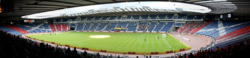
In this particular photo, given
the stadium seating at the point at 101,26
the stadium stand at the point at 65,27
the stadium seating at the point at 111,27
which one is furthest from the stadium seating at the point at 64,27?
the stadium seating at the point at 111,27

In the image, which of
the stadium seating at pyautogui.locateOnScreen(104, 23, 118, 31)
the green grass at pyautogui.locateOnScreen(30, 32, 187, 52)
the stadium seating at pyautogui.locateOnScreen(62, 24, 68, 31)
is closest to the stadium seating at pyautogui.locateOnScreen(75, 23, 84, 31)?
the stadium seating at pyautogui.locateOnScreen(62, 24, 68, 31)

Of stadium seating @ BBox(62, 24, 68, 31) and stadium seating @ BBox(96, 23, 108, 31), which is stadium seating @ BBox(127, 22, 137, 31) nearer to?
stadium seating @ BBox(96, 23, 108, 31)

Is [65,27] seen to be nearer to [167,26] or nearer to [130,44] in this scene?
[167,26]

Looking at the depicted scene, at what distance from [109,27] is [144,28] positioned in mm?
19494

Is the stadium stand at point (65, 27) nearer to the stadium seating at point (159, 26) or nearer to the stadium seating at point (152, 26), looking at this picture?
the stadium seating at point (152, 26)

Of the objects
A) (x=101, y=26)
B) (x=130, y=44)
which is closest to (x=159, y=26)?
(x=101, y=26)

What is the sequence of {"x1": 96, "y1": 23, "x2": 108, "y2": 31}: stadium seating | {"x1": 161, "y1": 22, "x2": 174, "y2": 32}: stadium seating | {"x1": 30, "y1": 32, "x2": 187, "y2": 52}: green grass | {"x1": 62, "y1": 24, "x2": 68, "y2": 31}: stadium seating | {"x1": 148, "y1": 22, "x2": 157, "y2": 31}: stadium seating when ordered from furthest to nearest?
{"x1": 62, "y1": 24, "x2": 68, "y2": 31}: stadium seating, {"x1": 96, "y1": 23, "x2": 108, "y2": 31}: stadium seating, {"x1": 148, "y1": 22, "x2": 157, "y2": 31}: stadium seating, {"x1": 161, "y1": 22, "x2": 174, "y2": 32}: stadium seating, {"x1": 30, "y1": 32, "x2": 187, "y2": 52}: green grass

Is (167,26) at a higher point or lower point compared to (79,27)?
higher

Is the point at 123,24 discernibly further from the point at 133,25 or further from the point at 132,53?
the point at 132,53

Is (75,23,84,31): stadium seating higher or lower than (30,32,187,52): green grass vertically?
lower

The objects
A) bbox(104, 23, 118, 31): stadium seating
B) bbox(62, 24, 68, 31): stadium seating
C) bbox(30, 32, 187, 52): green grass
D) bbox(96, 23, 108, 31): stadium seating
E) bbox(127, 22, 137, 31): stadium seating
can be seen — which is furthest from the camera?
bbox(62, 24, 68, 31): stadium seating

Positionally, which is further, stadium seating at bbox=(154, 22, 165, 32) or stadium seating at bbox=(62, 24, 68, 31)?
stadium seating at bbox=(62, 24, 68, 31)

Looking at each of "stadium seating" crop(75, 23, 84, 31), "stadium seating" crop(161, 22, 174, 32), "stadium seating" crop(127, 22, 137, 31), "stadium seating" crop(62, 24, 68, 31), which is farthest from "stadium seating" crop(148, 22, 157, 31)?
"stadium seating" crop(62, 24, 68, 31)

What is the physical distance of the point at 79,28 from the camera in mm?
74938
